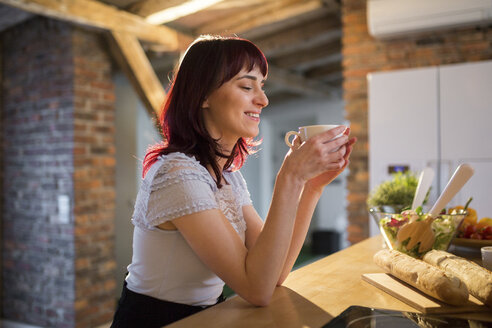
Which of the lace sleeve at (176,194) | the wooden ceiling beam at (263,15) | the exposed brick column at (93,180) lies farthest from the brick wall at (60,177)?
the lace sleeve at (176,194)

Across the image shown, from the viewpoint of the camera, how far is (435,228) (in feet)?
4.33

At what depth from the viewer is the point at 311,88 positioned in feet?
22.4

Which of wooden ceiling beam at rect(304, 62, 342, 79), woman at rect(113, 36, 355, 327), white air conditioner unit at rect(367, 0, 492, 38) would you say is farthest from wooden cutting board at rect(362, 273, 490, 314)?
wooden ceiling beam at rect(304, 62, 342, 79)

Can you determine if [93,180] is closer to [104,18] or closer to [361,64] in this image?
[104,18]

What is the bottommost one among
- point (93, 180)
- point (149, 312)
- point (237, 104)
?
point (149, 312)

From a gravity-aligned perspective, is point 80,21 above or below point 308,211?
above

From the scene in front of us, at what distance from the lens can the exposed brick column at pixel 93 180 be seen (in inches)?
146

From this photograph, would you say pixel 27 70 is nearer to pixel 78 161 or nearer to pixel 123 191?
pixel 78 161

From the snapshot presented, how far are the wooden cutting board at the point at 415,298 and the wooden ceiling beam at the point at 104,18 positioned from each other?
276 centimetres

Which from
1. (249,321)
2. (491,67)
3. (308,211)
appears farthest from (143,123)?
(249,321)

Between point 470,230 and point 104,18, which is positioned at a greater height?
point 104,18

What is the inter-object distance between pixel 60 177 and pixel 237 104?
9.78ft

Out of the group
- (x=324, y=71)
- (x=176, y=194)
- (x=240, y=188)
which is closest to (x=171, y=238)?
(x=176, y=194)

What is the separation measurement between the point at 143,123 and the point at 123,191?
0.99 meters
